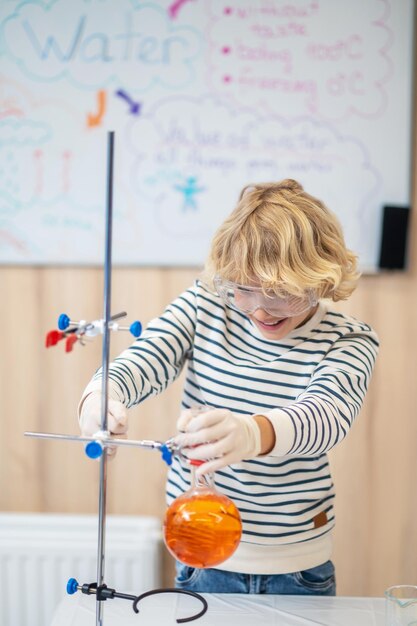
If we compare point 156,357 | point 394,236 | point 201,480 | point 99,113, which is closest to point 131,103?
point 99,113

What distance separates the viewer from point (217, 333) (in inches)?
48.5

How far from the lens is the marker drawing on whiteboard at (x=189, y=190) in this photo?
72.3 inches

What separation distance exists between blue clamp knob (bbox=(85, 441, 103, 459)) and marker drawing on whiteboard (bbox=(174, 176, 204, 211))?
1.10 metres

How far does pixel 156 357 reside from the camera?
1195mm

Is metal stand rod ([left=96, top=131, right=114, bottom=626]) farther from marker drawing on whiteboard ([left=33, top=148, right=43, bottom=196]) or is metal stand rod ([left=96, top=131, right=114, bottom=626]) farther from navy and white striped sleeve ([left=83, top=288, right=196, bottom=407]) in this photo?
marker drawing on whiteboard ([left=33, top=148, right=43, bottom=196])

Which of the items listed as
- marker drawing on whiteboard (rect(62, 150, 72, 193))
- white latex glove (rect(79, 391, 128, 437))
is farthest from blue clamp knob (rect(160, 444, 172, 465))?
marker drawing on whiteboard (rect(62, 150, 72, 193))

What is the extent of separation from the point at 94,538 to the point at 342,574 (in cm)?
70

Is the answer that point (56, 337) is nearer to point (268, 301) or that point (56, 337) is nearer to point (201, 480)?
point (201, 480)

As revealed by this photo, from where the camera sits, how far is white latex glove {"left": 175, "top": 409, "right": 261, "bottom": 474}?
844mm

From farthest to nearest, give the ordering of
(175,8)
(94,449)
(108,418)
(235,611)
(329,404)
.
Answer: (175,8)
(235,611)
(329,404)
(108,418)
(94,449)

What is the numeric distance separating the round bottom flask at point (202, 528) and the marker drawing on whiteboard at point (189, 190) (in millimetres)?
1088

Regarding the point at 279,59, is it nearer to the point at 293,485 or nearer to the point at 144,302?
the point at 144,302

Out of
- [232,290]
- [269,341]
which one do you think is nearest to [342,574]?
[269,341]

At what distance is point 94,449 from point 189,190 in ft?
3.71
